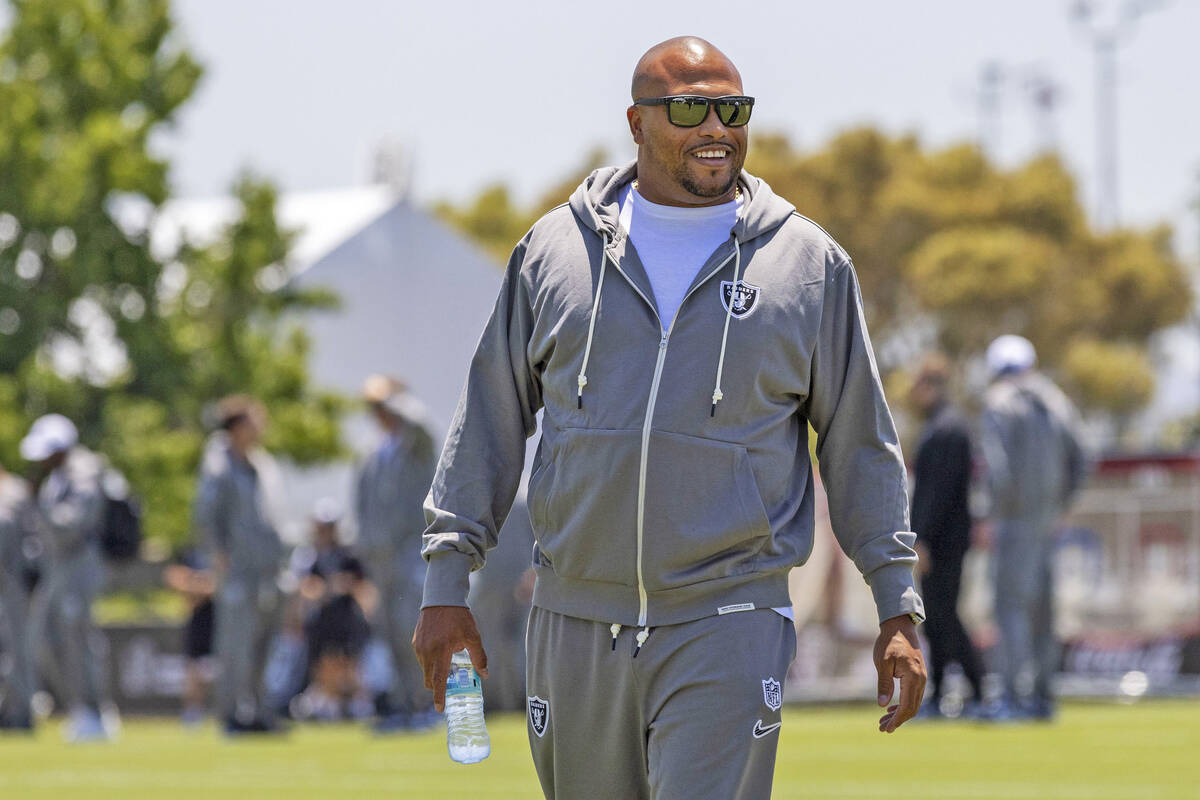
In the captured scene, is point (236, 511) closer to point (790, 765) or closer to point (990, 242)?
point (790, 765)

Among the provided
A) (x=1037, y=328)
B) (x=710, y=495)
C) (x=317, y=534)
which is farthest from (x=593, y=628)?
(x=1037, y=328)

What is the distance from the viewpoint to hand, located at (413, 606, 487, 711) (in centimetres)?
516

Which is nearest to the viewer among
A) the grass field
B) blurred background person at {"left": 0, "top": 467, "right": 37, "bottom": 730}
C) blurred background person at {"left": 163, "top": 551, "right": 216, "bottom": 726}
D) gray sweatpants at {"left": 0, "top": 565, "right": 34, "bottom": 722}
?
the grass field

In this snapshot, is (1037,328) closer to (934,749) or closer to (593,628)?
(934,749)

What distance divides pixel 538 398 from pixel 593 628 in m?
0.63

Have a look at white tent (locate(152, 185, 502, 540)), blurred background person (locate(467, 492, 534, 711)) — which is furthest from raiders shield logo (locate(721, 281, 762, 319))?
white tent (locate(152, 185, 502, 540))

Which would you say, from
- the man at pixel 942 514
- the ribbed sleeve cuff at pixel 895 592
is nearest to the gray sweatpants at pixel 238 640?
the man at pixel 942 514

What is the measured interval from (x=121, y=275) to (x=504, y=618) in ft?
76.8

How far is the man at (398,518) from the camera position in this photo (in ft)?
49.9

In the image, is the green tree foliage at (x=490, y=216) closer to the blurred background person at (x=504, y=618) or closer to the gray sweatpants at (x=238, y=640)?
the blurred background person at (x=504, y=618)

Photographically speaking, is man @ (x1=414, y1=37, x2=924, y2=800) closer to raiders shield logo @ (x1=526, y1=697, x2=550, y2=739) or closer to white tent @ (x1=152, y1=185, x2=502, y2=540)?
raiders shield logo @ (x1=526, y1=697, x2=550, y2=739)

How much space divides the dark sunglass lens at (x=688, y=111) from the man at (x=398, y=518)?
32.9 feet

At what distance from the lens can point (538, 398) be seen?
217 inches

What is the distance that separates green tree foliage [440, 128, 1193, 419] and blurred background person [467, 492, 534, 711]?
3867 centimetres
